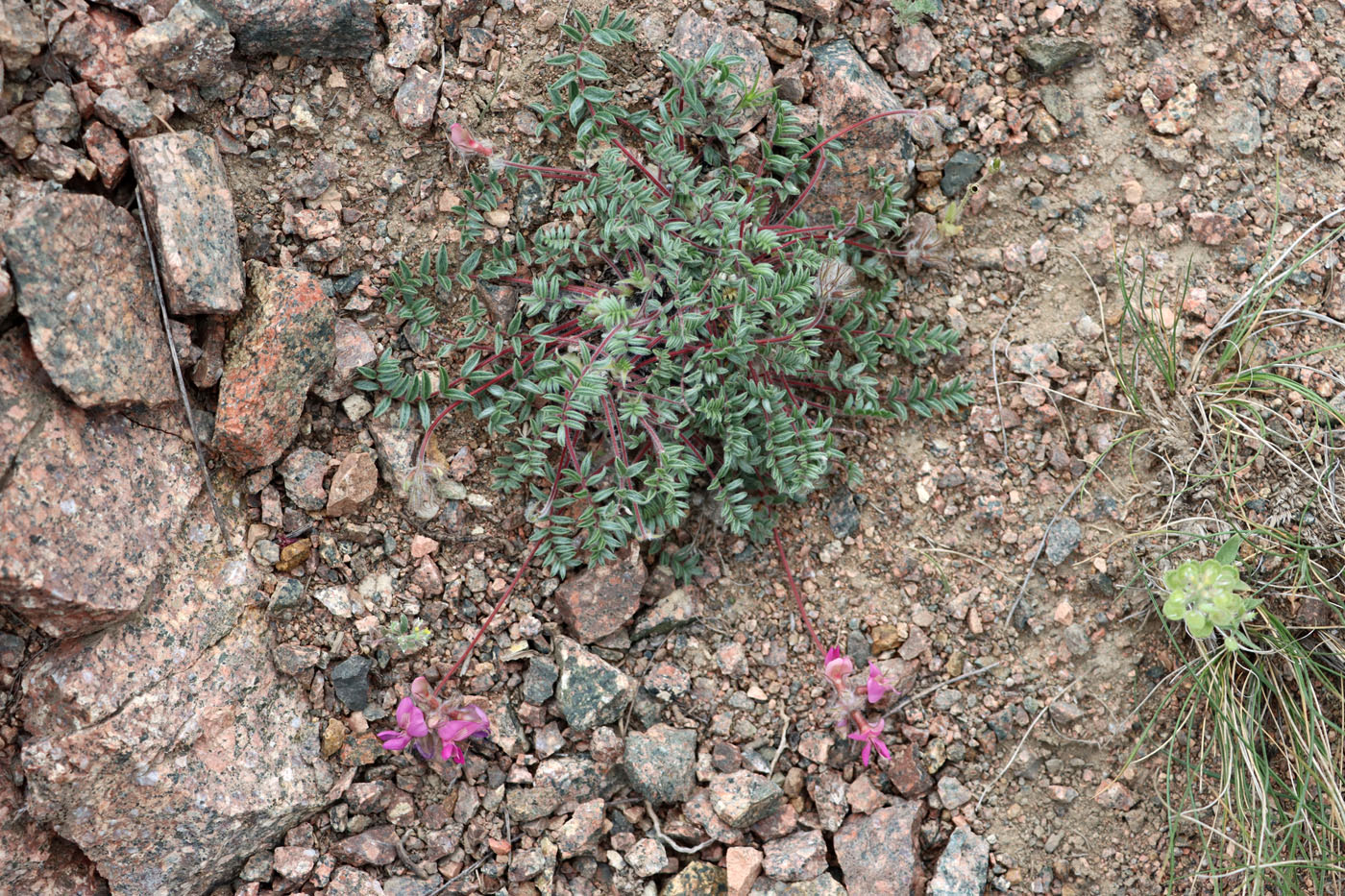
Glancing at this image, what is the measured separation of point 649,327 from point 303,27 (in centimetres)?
163

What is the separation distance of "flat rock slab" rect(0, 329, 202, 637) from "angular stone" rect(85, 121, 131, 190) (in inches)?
Answer: 24.6

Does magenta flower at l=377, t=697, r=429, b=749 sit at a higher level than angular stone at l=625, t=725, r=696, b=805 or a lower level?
higher

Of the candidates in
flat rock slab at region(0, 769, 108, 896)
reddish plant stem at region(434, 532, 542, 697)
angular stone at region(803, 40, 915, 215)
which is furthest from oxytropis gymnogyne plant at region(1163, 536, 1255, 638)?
flat rock slab at region(0, 769, 108, 896)

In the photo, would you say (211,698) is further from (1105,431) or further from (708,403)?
(1105,431)

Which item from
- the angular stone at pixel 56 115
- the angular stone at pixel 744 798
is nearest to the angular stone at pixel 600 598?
the angular stone at pixel 744 798

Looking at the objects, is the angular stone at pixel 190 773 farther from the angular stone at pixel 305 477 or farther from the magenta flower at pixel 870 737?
the magenta flower at pixel 870 737

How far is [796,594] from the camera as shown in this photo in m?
3.61

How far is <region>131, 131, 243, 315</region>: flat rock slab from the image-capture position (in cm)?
304

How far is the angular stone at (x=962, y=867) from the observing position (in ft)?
11.0

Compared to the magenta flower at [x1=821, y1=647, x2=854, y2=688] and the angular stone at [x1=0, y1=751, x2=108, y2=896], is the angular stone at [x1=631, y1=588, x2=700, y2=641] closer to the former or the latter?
the magenta flower at [x1=821, y1=647, x2=854, y2=688]

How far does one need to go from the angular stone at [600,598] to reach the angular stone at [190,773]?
38.9 inches

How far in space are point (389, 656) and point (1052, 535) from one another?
255 cm

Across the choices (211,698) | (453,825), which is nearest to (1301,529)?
(453,825)

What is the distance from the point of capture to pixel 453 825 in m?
3.37
